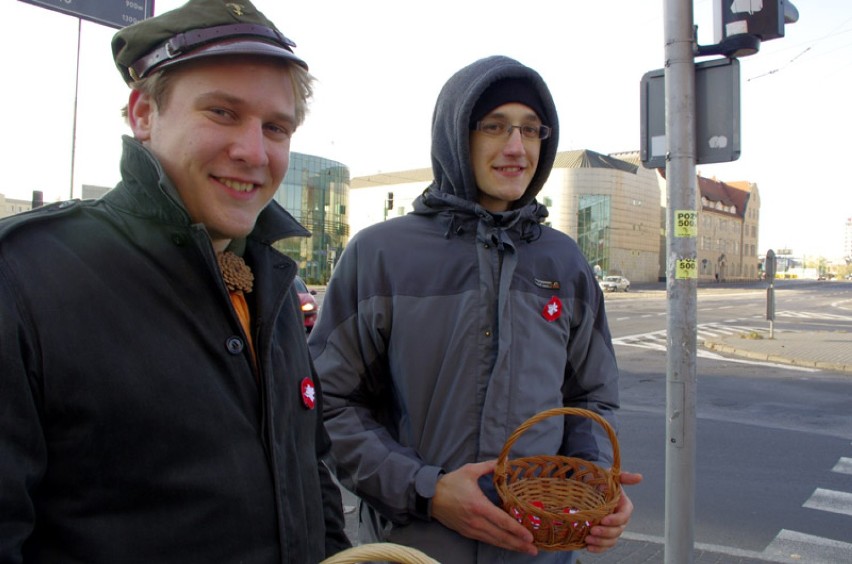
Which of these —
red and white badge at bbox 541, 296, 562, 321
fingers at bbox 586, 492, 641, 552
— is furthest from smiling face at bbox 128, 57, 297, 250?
fingers at bbox 586, 492, 641, 552

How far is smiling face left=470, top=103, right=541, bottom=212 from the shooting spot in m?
2.15

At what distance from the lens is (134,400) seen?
3.69 feet

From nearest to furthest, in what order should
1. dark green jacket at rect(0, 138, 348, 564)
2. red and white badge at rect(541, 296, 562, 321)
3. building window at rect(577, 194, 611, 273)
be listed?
1. dark green jacket at rect(0, 138, 348, 564)
2. red and white badge at rect(541, 296, 562, 321)
3. building window at rect(577, 194, 611, 273)

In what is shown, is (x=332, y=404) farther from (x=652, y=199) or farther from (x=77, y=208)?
(x=652, y=199)

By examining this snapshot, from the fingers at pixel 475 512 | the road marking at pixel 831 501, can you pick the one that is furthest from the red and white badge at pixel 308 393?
the road marking at pixel 831 501

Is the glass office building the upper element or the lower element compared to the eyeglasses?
upper

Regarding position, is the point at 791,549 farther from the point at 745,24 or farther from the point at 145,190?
the point at 145,190

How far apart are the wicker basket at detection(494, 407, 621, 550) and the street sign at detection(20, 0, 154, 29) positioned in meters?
3.78

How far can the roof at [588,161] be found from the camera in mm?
70625

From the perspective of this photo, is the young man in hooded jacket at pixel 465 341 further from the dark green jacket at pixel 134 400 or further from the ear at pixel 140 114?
the ear at pixel 140 114

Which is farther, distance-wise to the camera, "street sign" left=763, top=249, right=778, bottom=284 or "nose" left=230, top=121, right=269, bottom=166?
"street sign" left=763, top=249, right=778, bottom=284

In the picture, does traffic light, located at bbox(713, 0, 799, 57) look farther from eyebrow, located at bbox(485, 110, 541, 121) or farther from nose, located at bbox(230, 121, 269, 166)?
nose, located at bbox(230, 121, 269, 166)

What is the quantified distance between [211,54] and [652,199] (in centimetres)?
8250

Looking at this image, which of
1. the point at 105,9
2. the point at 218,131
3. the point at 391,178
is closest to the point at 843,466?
the point at 218,131
